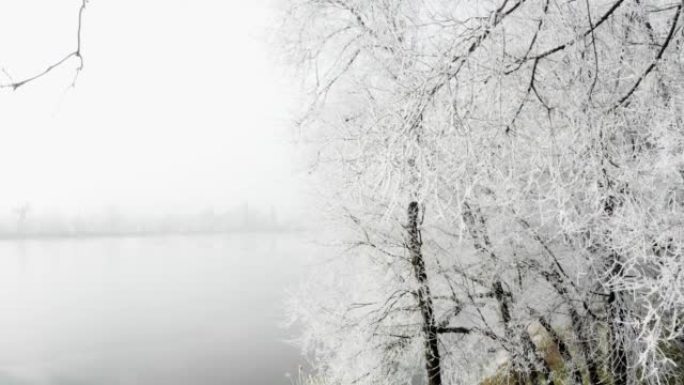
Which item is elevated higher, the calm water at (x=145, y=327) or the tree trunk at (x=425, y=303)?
the tree trunk at (x=425, y=303)

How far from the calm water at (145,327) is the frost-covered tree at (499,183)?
270cm

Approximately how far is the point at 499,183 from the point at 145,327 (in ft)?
85.7

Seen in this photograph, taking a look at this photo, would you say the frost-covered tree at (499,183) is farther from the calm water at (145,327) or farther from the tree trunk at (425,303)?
the calm water at (145,327)

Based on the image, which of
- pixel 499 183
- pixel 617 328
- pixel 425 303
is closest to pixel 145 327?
pixel 425 303

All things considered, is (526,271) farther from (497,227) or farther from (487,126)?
(487,126)

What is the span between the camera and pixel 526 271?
6.93 meters

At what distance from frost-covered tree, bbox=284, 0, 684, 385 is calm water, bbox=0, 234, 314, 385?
2704 mm

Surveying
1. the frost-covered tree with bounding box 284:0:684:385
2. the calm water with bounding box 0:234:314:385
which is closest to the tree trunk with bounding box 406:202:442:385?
the frost-covered tree with bounding box 284:0:684:385

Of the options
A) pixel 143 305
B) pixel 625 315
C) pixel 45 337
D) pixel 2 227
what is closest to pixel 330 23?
pixel 625 315

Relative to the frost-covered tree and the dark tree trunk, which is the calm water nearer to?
the frost-covered tree

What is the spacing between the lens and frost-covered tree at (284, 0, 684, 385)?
266cm

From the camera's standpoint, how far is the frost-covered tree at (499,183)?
105 inches

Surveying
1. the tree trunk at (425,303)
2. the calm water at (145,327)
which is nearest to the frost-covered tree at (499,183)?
the tree trunk at (425,303)

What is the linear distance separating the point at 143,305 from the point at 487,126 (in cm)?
3248
